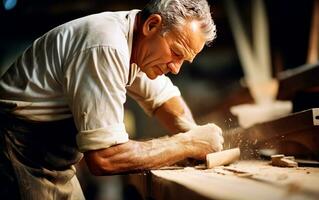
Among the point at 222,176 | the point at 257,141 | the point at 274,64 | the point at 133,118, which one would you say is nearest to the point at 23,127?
the point at 222,176

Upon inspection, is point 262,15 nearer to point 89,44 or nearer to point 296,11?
point 296,11

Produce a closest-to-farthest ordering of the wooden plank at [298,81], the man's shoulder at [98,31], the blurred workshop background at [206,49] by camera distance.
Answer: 1. the man's shoulder at [98,31]
2. the wooden plank at [298,81]
3. the blurred workshop background at [206,49]

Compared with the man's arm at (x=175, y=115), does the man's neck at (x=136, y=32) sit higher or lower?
higher

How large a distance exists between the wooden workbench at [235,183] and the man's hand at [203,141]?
13cm

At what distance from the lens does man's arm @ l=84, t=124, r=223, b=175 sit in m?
2.39

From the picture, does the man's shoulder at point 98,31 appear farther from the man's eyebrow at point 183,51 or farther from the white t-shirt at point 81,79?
the man's eyebrow at point 183,51

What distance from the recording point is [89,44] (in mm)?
2439

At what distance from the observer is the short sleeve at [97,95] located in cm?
233

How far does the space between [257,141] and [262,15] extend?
192 inches

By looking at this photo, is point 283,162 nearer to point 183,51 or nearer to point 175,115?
point 183,51

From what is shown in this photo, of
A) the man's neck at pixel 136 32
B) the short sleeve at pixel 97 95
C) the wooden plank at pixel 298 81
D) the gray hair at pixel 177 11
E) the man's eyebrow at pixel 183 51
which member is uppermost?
the gray hair at pixel 177 11

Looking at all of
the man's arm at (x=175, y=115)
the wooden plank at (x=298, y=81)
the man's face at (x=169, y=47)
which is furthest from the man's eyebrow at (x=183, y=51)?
the wooden plank at (x=298, y=81)

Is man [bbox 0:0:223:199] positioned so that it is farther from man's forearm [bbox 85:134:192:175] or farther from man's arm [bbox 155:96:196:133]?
man's arm [bbox 155:96:196:133]

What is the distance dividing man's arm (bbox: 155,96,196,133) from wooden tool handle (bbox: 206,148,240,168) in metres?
0.68
